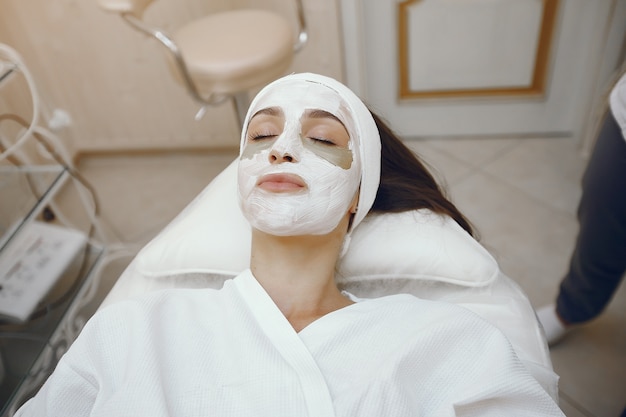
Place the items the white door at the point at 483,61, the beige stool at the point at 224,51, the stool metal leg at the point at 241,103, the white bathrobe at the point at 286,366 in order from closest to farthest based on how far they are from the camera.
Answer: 1. the white bathrobe at the point at 286,366
2. the beige stool at the point at 224,51
3. the stool metal leg at the point at 241,103
4. the white door at the point at 483,61

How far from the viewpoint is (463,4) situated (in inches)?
78.5

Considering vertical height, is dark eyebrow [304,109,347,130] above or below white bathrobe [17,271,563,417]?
above

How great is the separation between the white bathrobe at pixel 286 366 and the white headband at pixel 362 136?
0.21 m

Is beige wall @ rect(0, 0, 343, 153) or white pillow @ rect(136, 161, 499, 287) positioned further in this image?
beige wall @ rect(0, 0, 343, 153)

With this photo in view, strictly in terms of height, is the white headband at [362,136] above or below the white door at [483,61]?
above

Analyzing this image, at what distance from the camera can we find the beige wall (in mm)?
2039

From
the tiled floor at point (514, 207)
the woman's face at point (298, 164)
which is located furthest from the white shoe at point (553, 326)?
the woman's face at point (298, 164)

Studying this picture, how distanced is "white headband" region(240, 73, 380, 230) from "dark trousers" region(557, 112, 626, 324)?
21.8 inches

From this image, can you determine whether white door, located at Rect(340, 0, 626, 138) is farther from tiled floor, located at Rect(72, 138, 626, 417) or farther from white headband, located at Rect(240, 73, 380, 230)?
white headband, located at Rect(240, 73, 380, 230)

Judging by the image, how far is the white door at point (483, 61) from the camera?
1969mm

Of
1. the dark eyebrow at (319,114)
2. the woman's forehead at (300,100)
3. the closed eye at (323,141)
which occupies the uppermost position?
the woman's forehead at (300,100)

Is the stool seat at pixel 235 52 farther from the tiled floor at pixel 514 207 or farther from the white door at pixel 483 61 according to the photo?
the tiled floor at pixel 514 207

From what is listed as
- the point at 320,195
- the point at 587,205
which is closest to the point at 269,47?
the point at 320,195

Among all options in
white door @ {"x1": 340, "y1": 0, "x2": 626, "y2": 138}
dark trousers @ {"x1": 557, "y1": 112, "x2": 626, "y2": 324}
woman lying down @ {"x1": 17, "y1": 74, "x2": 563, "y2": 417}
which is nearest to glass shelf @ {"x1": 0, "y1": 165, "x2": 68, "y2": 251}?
woman lying down @ {"x1": 17, "y1": 74, "x2": 563, "y2": 417}
